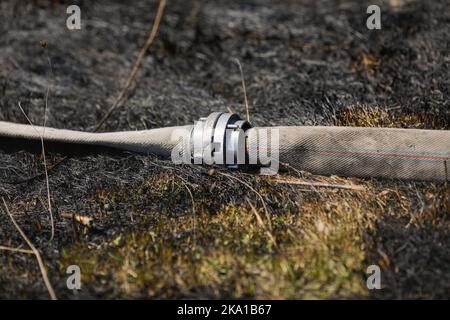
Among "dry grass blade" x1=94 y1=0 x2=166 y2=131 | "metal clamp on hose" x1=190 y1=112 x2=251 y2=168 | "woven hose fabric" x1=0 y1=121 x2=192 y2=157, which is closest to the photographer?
"metal clamp on hose" x1=190 y1=112 x2=251 y2=168

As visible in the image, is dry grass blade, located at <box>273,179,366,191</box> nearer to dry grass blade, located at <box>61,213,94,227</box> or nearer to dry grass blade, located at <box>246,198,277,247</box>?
dry grass blade, located at <box>246,198,277,247</box>

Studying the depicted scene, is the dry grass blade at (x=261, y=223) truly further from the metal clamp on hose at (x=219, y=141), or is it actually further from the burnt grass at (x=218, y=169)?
the metal clamp on hose at (x=219, y=141)

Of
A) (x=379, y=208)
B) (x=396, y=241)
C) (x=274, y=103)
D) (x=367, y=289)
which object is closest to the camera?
(x=367, y=289)

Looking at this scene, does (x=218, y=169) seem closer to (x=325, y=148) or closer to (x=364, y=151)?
(x=325, y=148)

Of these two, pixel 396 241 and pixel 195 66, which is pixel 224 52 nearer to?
pixel 195 66

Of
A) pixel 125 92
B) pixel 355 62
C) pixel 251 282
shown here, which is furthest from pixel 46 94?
pixel 251 282

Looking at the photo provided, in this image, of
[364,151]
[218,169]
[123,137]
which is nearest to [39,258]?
[123,137]

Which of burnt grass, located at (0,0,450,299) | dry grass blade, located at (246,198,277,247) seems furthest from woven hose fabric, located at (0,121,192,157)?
dry grass blade, located at (246,198,277,247)
